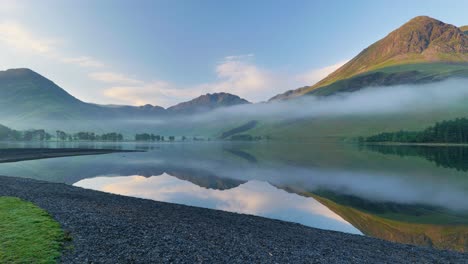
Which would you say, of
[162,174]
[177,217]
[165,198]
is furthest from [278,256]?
[162,174]

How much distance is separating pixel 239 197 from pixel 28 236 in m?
27.4

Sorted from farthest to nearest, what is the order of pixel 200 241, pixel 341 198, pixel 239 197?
pixel 239 197 < pixel 341 198 < pixel 200 241

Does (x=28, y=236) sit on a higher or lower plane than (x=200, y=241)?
higher

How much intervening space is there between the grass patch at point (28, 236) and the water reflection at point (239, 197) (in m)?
18.3

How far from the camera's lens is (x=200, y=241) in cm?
1659

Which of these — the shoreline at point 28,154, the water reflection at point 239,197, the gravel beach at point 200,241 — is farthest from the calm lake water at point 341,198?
the shoreline at point 28,154

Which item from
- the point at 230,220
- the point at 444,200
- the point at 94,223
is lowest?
the point at 444,200

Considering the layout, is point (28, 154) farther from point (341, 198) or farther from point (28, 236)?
point (341, 198)

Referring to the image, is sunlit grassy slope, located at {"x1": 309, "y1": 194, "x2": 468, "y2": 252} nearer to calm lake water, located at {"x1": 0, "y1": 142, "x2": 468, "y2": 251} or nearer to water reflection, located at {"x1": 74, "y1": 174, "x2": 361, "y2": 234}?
calm lake water, located at {"x1": 0, "y1": 142, "x2": 468, "y2": 251}

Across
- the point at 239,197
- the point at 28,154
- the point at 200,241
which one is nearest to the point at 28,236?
the point at 200,241

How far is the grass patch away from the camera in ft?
39.5

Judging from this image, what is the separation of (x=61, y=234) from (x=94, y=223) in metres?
3.00

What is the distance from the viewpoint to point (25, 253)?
1227cm

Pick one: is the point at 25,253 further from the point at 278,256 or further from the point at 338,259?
the point at 338,259
